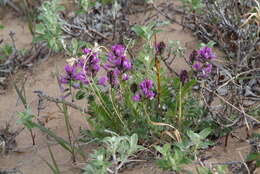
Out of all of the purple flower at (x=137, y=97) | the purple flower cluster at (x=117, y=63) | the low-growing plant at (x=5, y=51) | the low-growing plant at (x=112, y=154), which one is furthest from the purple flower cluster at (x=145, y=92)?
the low-growing plant at (x=5, y=51)

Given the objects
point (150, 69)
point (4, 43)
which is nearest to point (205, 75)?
point (150, 69)

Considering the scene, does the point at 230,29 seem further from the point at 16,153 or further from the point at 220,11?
the point at 16,153

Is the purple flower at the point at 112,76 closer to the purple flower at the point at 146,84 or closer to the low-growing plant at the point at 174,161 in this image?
the purple flower at the point at 146,84

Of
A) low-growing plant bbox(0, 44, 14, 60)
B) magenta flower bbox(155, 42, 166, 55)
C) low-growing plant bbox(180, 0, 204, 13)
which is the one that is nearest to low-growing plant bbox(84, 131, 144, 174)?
magenta flower bbox(155, 42, 166, 55)

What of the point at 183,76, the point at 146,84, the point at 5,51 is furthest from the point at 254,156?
the point at 5,51

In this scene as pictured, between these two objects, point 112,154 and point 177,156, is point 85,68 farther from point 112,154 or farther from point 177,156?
point 177,156

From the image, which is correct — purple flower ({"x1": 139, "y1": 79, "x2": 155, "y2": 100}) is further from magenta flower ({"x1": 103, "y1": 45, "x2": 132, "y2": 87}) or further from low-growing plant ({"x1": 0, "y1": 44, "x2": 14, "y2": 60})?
low-growing plant ({"x1": 0, "y1": 44, "x2": 14, "y2": 60})
